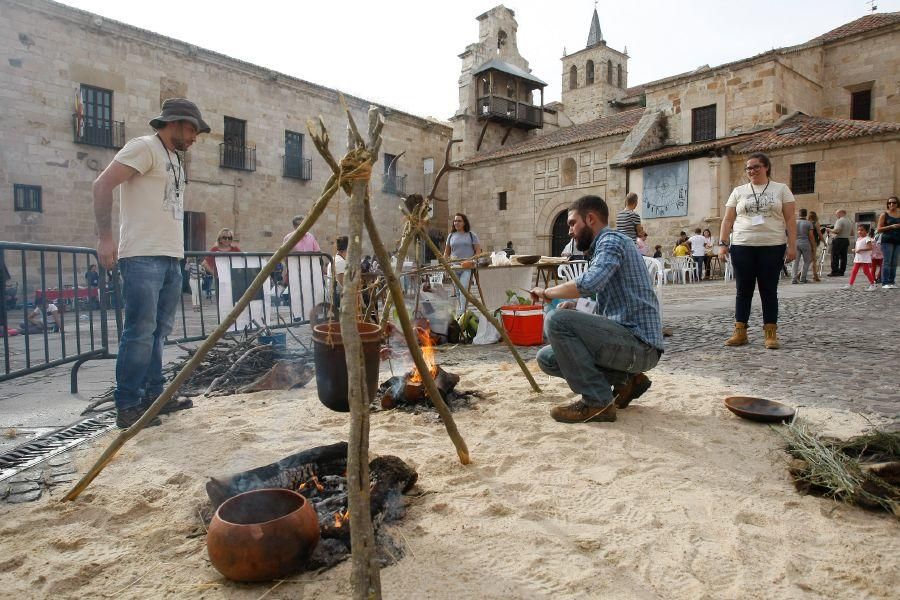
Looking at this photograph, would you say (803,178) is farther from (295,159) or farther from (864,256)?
(295,159)

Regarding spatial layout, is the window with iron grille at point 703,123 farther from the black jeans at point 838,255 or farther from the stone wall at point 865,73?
the black jeans at point 838,255

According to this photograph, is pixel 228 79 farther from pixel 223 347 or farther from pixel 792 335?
pixel 792 335

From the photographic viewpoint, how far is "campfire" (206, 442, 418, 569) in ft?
6.53

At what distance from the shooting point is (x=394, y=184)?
1043 inches

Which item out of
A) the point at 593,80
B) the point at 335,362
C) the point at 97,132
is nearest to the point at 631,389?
the point at 335,362

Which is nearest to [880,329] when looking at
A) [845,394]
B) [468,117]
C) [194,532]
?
[845,394]

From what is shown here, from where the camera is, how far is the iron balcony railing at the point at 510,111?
28141mm

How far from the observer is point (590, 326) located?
3311 millimetres

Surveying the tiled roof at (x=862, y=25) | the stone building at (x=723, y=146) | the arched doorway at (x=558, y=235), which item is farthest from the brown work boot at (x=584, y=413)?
the tiled roof at (x=862, y=25)

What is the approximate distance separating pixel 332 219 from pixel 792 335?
806 inches

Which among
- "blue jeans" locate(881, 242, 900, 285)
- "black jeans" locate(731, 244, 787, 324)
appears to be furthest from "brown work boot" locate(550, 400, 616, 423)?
"blue jeans" locate(881, 242, 900, 285)

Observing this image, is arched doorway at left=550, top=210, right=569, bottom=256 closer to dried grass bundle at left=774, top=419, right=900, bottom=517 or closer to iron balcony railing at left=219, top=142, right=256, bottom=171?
iron balcony railing at left=219, top=142, right=256, bottom=171

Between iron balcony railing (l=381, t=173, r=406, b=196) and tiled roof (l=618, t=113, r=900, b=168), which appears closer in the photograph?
tiled roof (l=618, t=113, r=900, b=168)

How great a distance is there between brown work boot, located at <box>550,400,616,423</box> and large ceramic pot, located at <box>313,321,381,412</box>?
1401 millimetres
